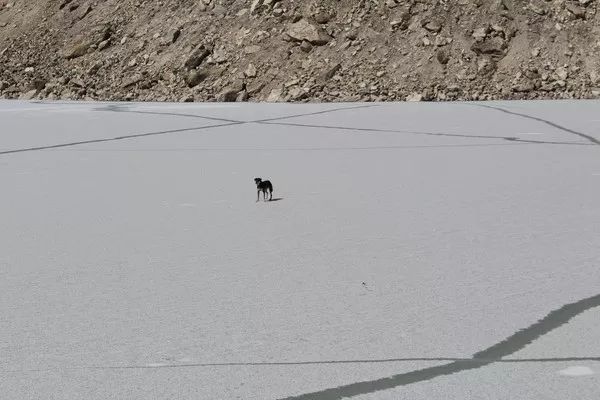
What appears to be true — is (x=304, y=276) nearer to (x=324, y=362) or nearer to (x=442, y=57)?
(x=324, y=362)

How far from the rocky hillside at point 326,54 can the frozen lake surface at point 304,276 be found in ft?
46.0

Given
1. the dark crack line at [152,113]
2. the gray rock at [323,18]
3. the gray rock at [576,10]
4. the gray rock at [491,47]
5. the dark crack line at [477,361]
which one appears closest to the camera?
the dark crack line at [477,361]

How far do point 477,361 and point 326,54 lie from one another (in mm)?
23559

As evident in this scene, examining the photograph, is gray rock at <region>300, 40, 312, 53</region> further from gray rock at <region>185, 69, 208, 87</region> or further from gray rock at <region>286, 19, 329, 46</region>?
gray rock at <region>185, 69, 208, 87</region>

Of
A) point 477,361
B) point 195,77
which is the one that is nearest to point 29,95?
point 195,77

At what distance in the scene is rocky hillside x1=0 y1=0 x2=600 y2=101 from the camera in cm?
2492

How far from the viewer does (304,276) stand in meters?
4.98

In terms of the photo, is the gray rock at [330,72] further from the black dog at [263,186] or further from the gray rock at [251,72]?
the black dog at [263,186]

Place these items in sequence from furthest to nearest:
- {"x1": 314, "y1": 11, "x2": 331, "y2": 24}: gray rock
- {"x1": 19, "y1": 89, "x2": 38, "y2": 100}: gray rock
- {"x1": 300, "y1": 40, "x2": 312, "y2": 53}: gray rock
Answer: {"x1": 19, "y1": 89, "x2": 38, "y2": 100}: gray rock < {"x1": 314, "y1": 11, "x2": 331, "y2": 24}: gray rock < {"x1": 300, "y1": 40, "x2": 312, "y2": 53}: gray rock

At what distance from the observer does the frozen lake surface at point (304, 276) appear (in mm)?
3436

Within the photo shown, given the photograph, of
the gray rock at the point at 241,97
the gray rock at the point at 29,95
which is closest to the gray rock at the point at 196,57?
the gray rock at the point at 241,97

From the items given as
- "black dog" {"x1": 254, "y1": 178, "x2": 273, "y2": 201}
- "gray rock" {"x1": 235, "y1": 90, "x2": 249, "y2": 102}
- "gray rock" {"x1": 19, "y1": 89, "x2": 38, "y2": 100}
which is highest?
"gray rock" {"x1": 19, "y1": 89, "x2": 38, "y2": 100}

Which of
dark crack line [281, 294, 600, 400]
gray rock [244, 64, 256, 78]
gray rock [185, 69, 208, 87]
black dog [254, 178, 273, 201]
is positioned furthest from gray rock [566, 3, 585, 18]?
dark crack line [281, 294, 600, 400]

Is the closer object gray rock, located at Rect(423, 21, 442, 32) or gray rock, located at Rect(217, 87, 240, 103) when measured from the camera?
gray rock, located at Rect(217, 87, 240, 103)
